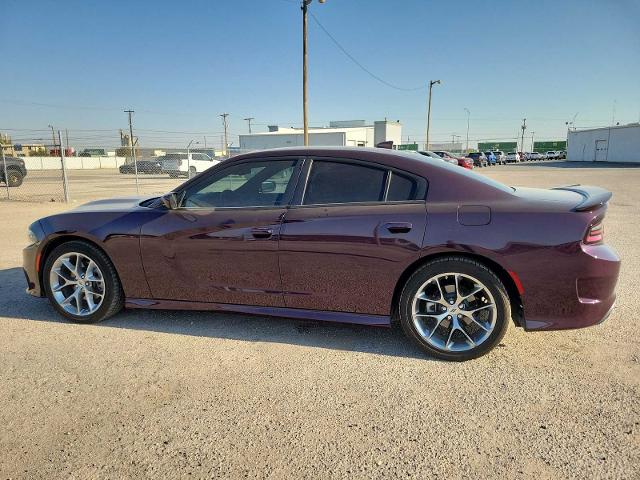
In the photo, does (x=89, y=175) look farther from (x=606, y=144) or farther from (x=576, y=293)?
(x=606, y=144)

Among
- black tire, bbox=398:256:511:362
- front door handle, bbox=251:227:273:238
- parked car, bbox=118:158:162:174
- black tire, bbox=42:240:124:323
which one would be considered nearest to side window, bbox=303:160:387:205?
front door handle, bbox=251:227:273:238

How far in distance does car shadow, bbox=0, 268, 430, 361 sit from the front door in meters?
0.31

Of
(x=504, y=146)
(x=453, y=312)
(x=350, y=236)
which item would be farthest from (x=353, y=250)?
(x=504, y=146)

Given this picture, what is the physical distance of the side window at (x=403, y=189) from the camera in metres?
3.15

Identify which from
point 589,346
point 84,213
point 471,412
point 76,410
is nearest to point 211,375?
point 76,410

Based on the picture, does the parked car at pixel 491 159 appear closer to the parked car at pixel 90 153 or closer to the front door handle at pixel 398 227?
the parked car at pixel 90 153

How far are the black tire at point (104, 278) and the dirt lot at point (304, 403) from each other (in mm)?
101

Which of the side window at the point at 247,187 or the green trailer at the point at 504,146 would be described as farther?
the green trailer at the point at 504,146

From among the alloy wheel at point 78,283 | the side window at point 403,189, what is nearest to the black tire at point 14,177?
the alloy wheel at point 78,283

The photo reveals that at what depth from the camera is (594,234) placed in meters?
2.91

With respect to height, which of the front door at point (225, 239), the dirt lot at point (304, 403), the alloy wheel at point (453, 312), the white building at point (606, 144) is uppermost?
the white building at point (606, 144)

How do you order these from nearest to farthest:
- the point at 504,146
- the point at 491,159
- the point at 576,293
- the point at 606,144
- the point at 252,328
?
1. the point at 576,293
2. the point at 252,328
3. the point at 606,144
4. the point at 491,159
5. the point at 504,146

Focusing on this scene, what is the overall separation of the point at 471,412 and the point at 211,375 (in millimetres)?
1684

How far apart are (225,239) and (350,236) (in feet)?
3.27
